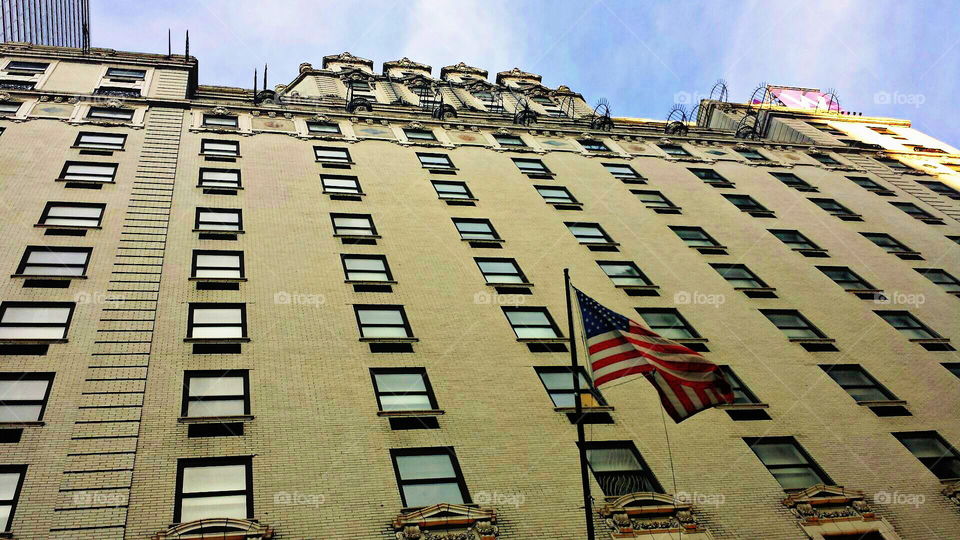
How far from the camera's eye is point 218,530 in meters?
18.8

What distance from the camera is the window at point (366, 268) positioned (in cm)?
2969

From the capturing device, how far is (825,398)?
90.1 feet

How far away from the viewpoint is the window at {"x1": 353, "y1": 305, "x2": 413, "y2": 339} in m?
26.9

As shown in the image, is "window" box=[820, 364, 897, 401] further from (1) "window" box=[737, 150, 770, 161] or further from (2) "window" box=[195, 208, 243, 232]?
(2) "window" box=[195, 208, 243, 232]

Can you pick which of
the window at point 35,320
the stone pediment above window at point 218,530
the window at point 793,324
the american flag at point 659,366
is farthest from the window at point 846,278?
the window at point 35,320

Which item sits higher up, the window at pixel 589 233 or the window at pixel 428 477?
the window at pixel 589 233

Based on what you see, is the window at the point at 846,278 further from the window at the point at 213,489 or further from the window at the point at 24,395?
the window at the point at 24,395

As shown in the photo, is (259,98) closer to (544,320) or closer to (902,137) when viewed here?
(544,320)

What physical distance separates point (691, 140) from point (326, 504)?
120 feet

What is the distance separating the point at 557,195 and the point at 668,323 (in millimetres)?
10660

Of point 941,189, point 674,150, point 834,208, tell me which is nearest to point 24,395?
point 674,150

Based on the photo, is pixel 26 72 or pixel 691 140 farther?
pixel 691 140

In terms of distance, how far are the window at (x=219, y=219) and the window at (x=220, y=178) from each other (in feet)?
7.04

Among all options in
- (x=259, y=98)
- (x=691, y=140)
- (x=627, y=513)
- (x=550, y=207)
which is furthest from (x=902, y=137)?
(x=627, y=513)
